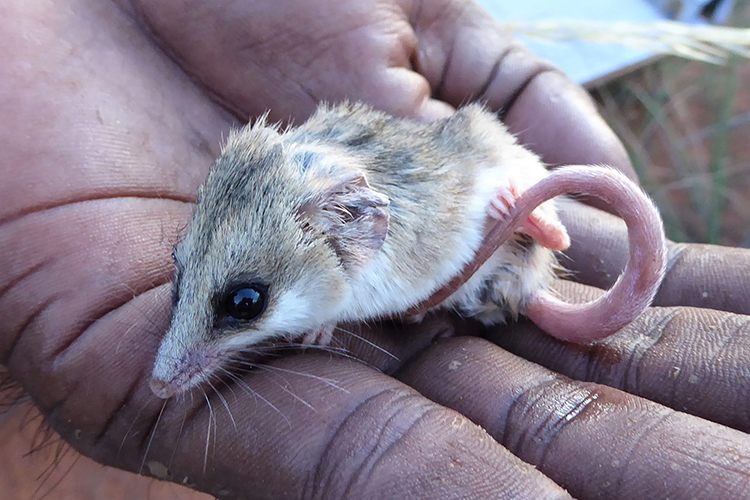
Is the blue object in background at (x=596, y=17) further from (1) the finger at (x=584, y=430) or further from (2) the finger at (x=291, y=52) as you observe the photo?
(1) the finger at (x=584, y=430)

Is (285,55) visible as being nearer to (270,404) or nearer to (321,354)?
(321,354)

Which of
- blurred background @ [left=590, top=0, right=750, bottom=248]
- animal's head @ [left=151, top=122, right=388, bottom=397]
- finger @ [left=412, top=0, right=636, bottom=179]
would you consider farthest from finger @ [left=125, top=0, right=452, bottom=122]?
blurred background @ [left=590, top=0, right=750, bottom=248]

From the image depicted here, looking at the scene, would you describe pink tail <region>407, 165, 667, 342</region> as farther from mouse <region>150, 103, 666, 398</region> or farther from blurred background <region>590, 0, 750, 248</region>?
blurred background <region>590, 0, 750, 248</region>

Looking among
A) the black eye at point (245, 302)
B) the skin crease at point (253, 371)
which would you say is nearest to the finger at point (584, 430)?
the skin crease at point (253, 371)

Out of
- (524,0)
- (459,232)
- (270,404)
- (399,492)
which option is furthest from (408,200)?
(524,0)

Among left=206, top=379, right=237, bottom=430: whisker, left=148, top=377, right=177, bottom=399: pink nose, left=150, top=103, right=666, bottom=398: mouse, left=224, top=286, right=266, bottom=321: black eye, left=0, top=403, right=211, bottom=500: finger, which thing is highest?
left=150, top=103, right=666, bottom=398: mouse

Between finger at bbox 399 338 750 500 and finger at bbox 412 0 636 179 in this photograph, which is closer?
finger at bbox 399 338 750 500

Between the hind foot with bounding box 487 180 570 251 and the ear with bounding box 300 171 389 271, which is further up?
the hind foot with bounding box 487 180 570 251
